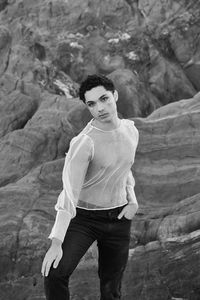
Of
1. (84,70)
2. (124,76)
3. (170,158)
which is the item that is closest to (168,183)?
(170,158)

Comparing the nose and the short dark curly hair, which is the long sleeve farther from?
the short dark curly hair

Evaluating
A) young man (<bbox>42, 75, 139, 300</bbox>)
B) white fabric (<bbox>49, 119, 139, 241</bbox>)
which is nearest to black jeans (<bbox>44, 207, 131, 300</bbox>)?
young man (<bbox>42, 75, 139, 300</bbox>)

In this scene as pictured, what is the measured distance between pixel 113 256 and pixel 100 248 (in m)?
0.16

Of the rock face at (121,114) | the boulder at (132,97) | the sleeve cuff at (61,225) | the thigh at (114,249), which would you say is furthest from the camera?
the boulder at (132,97)

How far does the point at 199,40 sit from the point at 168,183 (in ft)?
40.2

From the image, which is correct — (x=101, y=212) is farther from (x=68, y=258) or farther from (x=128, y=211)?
(x=68, y=258)

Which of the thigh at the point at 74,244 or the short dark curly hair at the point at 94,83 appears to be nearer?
the thigh at the point at 74,244

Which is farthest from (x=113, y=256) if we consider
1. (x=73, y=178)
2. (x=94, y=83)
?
(x=94, y=83)

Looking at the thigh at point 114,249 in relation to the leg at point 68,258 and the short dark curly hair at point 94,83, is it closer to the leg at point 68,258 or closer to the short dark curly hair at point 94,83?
the leg at point 68,258

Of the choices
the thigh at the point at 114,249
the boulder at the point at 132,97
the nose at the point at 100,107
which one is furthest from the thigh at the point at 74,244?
the boulder at the point at 132,97

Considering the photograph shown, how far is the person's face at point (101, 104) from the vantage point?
5684 millimetres

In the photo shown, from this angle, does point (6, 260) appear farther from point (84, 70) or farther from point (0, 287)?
point (84, 70)

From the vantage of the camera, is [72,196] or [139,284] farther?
[139,284]

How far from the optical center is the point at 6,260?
10695 millimetres
